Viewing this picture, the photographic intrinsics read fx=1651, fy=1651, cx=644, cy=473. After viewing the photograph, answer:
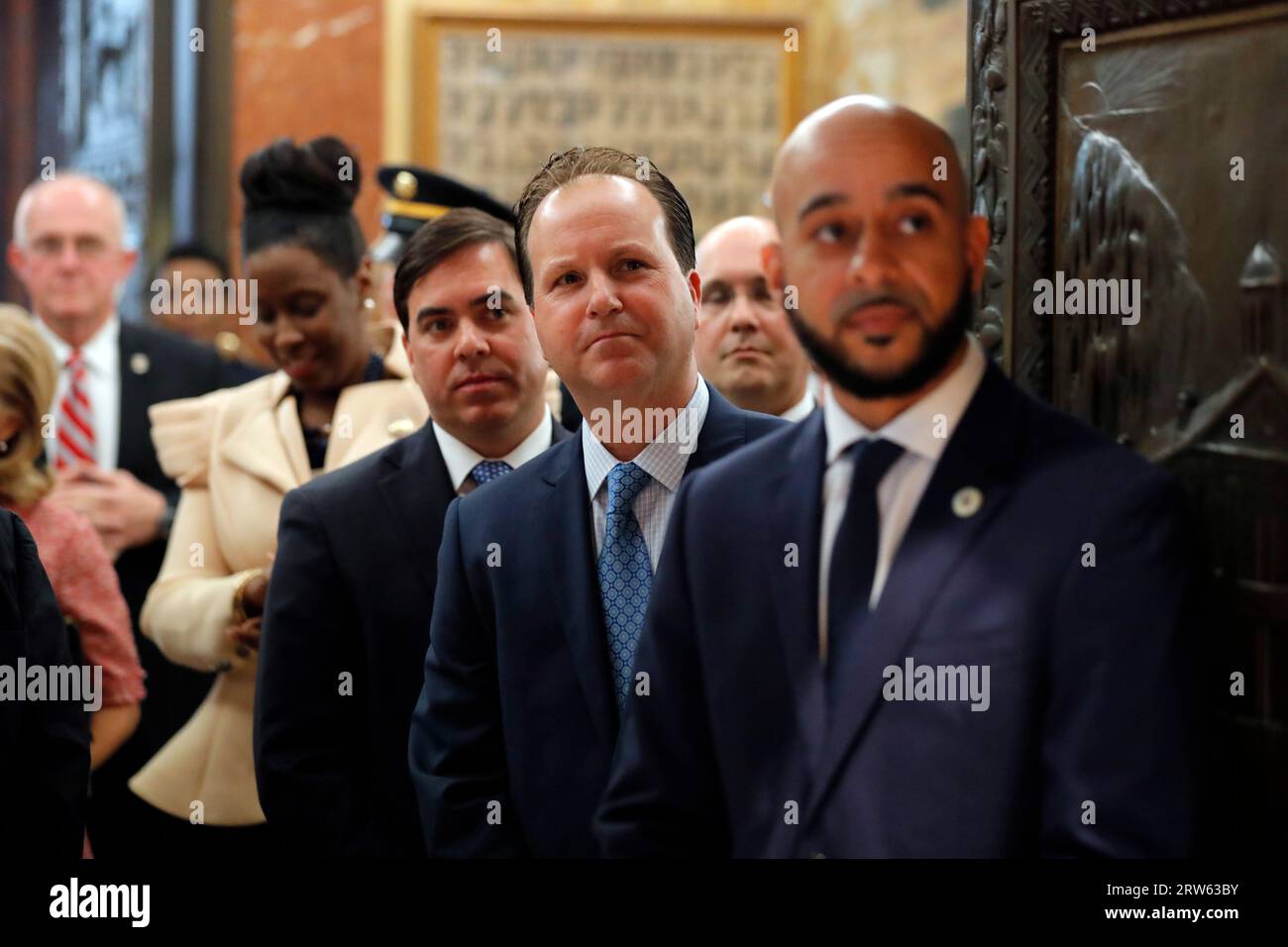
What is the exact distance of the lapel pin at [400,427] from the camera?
2.64 metres

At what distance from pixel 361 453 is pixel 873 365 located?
47.4 inches

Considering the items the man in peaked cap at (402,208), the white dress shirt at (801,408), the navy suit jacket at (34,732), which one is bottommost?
the navy suit jacket at (34,732)

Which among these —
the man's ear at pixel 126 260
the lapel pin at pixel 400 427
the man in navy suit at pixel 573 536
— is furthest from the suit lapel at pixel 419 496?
the man's ear at pixel 126 260

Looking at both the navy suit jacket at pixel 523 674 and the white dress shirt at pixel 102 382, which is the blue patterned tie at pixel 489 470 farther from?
the white dress shirt at pixel 102 382

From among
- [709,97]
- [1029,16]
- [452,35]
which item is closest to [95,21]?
[452,35]

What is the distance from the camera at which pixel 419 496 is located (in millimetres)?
2232

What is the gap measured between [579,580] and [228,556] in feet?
3.44

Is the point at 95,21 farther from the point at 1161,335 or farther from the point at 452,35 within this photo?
the point at 1161,335

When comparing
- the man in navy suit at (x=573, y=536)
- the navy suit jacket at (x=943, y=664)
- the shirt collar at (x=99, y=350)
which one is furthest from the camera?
the shirt collar at (x=99, y=350)

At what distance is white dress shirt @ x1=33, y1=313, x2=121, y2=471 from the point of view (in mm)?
3879

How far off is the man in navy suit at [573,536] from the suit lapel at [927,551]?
0.34 meters

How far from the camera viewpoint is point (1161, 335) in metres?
1.70

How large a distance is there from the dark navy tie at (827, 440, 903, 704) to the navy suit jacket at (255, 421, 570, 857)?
0.72m

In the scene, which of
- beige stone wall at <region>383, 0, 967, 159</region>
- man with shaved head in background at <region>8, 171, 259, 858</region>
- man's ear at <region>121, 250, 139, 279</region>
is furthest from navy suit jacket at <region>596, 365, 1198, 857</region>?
beige stone wall at <region>383, 0, 967, 159</region>
